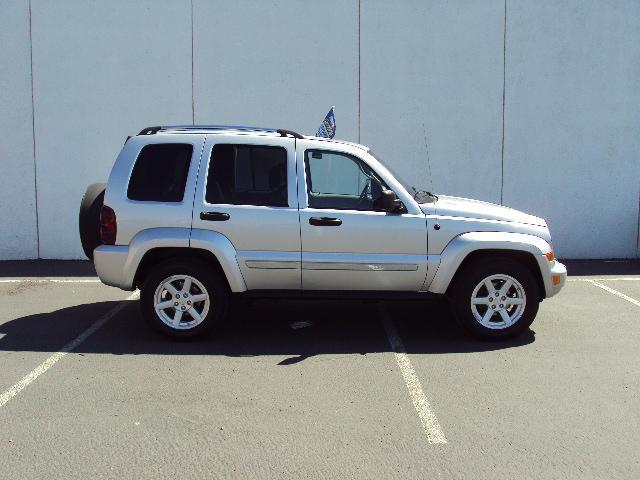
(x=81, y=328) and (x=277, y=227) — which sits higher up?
(x=277, y=227)

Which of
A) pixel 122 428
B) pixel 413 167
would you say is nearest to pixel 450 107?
pixel 413 167

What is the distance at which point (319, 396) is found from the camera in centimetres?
521

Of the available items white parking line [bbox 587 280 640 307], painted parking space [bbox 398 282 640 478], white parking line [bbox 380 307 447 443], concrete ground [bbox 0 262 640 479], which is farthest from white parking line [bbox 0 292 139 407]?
white parking line [bbox 587 280 640 307]

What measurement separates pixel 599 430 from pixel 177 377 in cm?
314

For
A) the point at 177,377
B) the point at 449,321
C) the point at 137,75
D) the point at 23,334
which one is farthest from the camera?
the point at 137,75

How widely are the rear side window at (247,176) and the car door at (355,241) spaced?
0.21 meters

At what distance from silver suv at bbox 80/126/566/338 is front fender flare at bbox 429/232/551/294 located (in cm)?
1

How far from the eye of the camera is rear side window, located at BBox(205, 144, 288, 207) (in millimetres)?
6484

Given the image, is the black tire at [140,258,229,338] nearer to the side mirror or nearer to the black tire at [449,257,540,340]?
the side mirror

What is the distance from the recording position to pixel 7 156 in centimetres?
1085

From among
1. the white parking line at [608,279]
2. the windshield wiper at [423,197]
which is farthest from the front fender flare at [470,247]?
the white parking line at [608,279]

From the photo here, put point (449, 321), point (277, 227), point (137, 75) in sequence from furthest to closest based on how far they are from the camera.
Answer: point (137, 75) → point (449, 321) → point (277, 227)

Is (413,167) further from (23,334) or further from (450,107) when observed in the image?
(23,334)

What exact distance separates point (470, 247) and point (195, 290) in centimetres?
256
